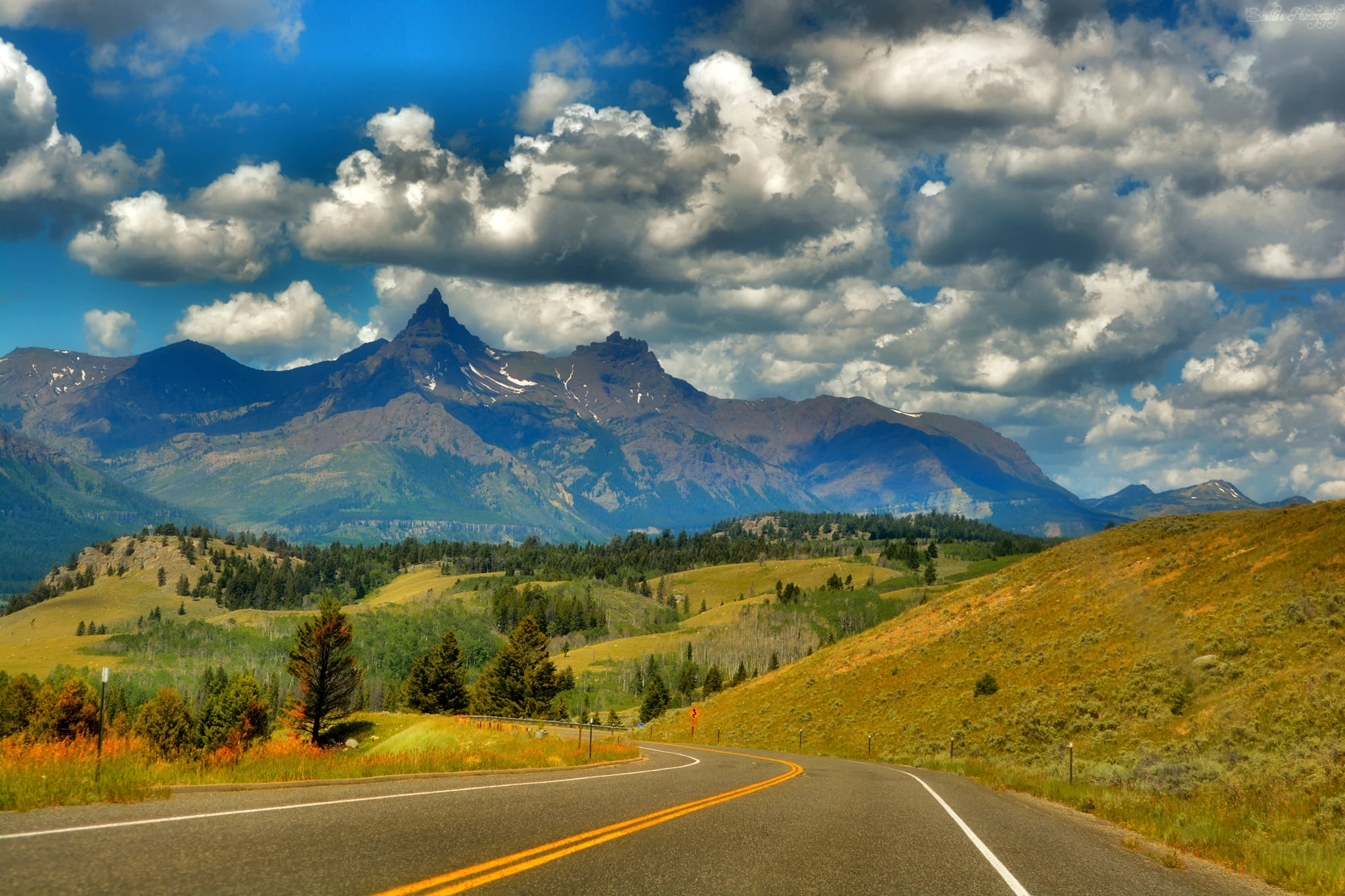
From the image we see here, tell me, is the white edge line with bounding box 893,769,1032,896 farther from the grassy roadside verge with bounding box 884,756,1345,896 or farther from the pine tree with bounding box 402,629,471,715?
the pine tree with bounding box 402,629,471,715

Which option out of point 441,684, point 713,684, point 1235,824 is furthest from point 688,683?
point 1235,824

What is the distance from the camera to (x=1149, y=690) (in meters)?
36.2

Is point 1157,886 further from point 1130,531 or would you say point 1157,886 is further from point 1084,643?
point 1130,531

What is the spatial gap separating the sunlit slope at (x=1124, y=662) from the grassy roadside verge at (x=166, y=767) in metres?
19.6

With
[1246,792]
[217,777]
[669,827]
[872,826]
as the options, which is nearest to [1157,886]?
[872,826]

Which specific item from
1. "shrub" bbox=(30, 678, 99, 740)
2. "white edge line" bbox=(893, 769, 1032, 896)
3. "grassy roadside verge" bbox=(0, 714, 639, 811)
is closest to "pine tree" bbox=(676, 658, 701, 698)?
"shrub" bbox=(30, 678, 99, 740)

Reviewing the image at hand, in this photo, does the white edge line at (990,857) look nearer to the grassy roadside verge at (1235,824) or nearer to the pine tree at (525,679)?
the grassy roadside verge at (1235,824)

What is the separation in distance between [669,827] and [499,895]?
5077mm

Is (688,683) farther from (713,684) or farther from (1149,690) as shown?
(1149,690)

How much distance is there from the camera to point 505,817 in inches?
470

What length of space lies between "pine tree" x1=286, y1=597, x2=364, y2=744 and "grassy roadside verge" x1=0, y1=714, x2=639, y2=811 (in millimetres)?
47182

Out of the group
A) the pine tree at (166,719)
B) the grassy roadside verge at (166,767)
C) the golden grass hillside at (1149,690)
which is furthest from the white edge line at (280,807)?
the pine tree at (166,719)

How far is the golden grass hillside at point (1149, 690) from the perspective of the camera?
18422mm

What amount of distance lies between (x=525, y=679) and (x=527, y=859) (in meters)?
79.8
